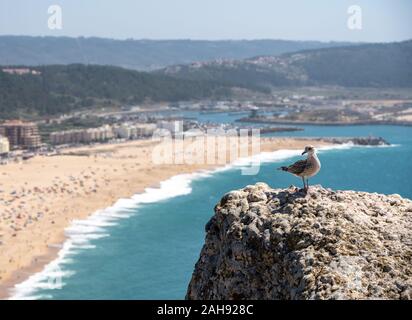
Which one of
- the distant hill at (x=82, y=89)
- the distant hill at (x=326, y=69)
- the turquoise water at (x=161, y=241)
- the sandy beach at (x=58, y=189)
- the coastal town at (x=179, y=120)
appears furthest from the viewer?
the distant hill at (x=326, y=69)

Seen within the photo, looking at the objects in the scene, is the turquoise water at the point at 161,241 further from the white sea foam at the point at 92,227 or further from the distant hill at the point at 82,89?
the distant hill at the point at 82,89

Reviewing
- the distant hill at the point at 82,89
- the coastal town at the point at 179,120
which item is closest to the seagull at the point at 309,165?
the coastal town at the point at 179,120

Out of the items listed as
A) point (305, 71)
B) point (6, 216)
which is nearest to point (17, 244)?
point (6, 216)

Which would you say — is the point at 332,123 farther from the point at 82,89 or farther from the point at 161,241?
the point at 161,241

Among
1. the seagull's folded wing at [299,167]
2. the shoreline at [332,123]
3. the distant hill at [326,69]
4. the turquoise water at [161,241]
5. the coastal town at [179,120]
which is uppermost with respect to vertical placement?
the distant hill at [326,69]

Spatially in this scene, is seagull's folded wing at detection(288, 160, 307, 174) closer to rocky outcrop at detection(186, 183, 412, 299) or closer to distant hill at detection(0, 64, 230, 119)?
rocky outcrop at detection(186, 183, 412, 299)

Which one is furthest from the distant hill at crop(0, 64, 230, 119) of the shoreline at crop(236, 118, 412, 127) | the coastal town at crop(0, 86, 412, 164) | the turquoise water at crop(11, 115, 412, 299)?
the turquoise water at crop(11, 115, 412, 299)

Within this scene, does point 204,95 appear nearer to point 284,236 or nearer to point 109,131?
point 109,131

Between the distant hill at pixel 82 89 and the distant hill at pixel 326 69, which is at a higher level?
the distant hill at pixel 326 69
